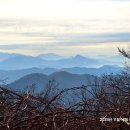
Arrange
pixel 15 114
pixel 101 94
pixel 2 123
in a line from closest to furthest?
pixel 2 123 < pixel 15 114 < pixel 101 94

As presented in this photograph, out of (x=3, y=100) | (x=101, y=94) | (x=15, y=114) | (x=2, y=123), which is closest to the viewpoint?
(x=2, y=123)

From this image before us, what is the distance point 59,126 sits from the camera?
272cm

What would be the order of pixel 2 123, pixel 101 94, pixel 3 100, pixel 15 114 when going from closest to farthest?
pixel 2 123 < pixel 15 114 < pixel 3 100 < pixel 101 94

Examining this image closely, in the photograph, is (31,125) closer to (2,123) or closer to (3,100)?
(2,123)

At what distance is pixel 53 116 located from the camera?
8.94 ft

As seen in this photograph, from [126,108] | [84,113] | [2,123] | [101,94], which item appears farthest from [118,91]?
[2,123]

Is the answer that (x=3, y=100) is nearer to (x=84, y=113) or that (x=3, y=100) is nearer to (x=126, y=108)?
(x=84, y=113)

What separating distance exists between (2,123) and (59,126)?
319 mm

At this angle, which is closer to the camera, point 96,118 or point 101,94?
point 96,118

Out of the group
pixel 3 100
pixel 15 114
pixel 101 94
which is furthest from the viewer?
pixel 101 94

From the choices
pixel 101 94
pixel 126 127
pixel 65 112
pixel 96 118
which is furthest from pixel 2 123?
pixel 101 94

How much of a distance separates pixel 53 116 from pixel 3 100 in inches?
19.6

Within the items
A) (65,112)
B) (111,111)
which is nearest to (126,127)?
(111,111)

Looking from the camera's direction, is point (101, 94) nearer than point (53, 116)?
No
